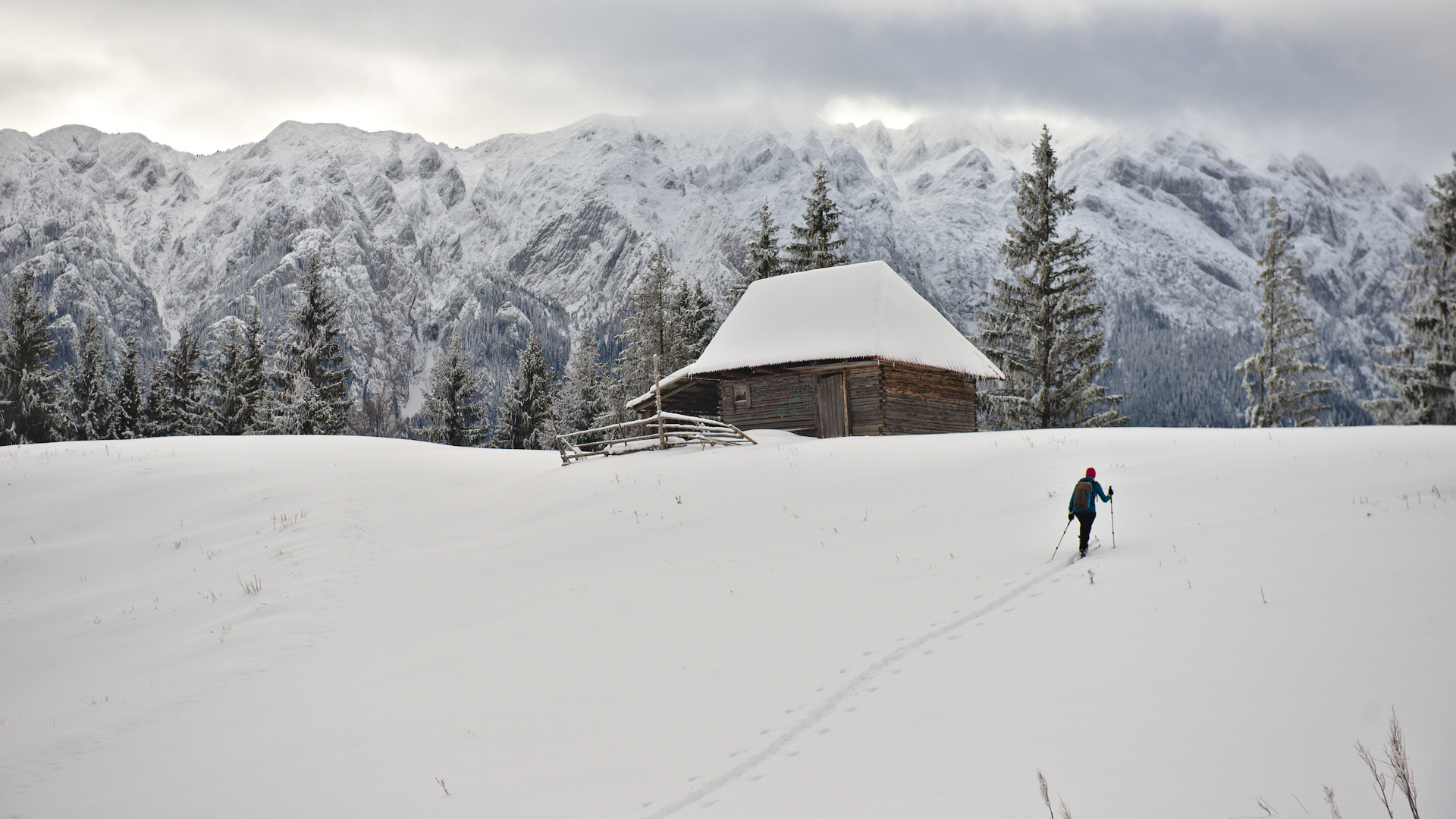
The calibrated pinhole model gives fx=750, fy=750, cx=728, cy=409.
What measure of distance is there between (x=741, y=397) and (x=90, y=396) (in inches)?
1950

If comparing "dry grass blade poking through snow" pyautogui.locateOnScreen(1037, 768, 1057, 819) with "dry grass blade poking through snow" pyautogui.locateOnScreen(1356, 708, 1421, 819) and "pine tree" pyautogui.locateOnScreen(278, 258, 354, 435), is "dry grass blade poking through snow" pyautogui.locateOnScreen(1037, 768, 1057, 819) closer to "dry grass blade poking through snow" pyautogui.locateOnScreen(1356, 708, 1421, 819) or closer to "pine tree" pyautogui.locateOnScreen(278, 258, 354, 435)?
"dry grass blade poking through snow" pyautogui.locateOnScreen(1356, 708, 1421, 819)

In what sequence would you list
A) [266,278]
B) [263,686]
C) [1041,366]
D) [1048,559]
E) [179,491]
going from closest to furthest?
1. [263,686]
2. [1048,559]
3. [179,491]
4. [1041,366]
5. [266,278]

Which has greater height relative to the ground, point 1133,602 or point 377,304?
point 377,304

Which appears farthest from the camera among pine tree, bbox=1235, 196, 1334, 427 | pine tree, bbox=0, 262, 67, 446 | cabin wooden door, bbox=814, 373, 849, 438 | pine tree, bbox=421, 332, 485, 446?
pine tree, bbox=421, 332, 485, 446

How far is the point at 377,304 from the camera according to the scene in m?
188

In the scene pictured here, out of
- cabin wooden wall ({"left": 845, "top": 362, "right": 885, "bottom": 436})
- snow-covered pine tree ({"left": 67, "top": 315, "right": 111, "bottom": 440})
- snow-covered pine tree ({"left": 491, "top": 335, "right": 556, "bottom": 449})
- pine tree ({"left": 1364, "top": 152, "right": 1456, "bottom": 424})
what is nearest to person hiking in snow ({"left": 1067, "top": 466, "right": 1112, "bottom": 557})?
cabin wooden wall ({"left": 845, "top": 362, "right": 885, "bottom": 436})

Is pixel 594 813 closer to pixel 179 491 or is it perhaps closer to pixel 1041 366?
pixel 179 491

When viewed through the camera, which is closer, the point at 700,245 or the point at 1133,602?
the point at 1133,602

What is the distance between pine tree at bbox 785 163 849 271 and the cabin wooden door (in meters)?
16.3

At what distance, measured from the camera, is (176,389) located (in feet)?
176

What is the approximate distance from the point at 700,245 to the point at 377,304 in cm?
8219

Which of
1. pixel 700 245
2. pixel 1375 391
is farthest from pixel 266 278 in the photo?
pixel 1375 391

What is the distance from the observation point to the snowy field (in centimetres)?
501

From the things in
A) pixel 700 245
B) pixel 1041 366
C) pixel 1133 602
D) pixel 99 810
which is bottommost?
pixel 99 810
